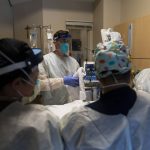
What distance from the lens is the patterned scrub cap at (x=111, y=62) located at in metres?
1.02

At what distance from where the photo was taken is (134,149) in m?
1.02

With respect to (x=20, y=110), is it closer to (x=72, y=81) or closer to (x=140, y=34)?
(x=72, y=81)

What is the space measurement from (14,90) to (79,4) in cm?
334

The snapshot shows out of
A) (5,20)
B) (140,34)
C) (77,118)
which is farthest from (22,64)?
(5,20)

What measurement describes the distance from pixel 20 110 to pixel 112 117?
38cm

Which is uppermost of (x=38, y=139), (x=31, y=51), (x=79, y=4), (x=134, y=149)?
(x=79, y=4)

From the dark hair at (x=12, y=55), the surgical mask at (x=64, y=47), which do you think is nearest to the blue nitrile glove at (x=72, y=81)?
the surgical mask at (x=64, y=47)

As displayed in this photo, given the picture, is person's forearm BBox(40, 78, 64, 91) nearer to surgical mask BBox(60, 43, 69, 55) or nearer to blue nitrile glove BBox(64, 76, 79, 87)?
blue nitrile glove BBox(64, 76, 79, 87)

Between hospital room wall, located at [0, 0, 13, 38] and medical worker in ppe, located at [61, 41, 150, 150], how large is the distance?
10.7 ft

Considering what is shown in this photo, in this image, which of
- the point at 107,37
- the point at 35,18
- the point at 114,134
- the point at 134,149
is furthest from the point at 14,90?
the point at 35,18

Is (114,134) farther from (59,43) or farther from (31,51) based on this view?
(59,43)

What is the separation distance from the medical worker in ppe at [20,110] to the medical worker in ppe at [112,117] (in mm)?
89

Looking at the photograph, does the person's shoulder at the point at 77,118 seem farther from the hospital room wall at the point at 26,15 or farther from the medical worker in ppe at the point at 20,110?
the hospital room wall at the point at 26,15

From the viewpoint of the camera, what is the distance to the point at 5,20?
3.96 meters
